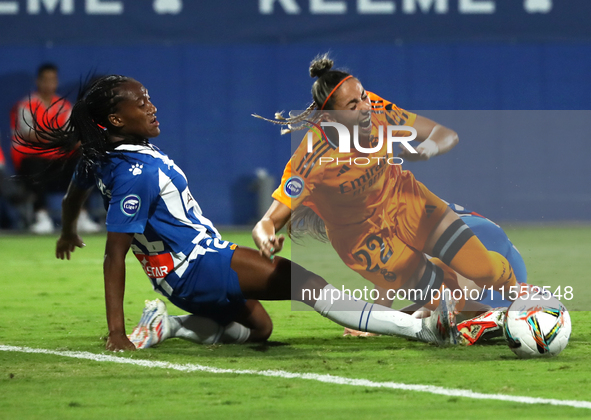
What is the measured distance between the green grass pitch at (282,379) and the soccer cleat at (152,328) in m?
0.08

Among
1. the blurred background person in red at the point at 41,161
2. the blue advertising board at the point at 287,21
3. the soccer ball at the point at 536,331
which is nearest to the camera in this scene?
the soccer ball at the point at 536,331

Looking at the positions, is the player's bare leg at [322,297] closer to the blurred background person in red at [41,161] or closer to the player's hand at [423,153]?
the player's hand at [423,153]

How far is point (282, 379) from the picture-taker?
3.48 m

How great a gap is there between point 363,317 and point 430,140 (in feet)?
3.30

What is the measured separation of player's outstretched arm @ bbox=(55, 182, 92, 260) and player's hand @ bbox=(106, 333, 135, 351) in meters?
0.75

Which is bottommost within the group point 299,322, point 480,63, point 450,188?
point 299,322

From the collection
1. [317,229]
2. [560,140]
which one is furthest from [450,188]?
[560,140]

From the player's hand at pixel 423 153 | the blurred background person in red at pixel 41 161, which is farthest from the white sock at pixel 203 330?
the blurred background person in red at pixel 41 161

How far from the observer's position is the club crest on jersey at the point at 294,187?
4371 millimetres

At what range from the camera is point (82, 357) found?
4.03m

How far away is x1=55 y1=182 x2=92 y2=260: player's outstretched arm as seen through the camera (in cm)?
456

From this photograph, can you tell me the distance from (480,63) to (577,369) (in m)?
10.4

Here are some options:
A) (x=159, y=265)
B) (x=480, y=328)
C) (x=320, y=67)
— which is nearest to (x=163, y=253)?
(x=159, y=265)

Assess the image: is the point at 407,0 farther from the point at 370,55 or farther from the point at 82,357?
the point at 82,357
